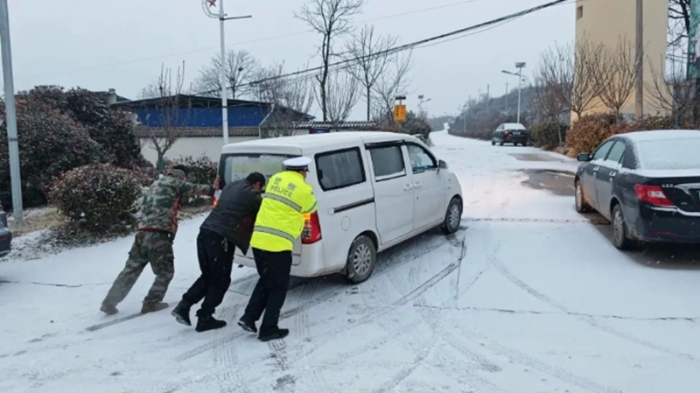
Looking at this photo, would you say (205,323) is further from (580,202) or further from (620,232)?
(580,202)

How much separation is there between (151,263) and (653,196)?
5653mm

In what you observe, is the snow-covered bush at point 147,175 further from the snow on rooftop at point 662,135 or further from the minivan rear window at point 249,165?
the snow on rooftop at point 662,135

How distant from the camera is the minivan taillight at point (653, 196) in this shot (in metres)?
6.27

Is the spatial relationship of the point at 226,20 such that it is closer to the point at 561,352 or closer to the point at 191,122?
the point at 191,122

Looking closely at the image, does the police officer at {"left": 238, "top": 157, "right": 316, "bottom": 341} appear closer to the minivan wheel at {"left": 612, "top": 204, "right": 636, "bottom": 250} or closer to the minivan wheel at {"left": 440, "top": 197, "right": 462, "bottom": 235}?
the minivan wheel at {"left": 440, "top": 197, "right": 462, "bottom": 235}

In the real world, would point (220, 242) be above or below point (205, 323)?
above

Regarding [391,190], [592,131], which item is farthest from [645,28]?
[391,190]

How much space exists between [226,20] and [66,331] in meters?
14.8

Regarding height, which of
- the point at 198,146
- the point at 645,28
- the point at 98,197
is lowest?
the point at 98,197

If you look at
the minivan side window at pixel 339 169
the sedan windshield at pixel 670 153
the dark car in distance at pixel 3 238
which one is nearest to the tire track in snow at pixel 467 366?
the minivan side window at pixel 339 169

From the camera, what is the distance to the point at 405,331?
4957mm

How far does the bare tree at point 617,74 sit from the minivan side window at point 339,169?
17.2 meters

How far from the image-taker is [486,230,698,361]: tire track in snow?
174 inches

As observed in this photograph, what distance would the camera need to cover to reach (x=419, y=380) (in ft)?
13.1
